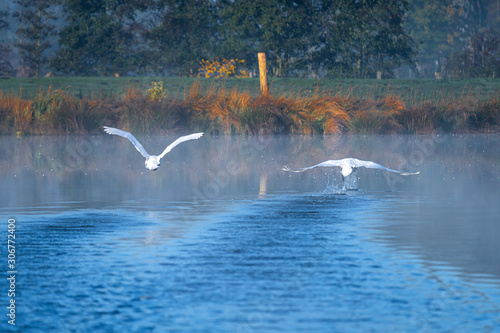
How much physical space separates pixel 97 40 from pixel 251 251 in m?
43.4

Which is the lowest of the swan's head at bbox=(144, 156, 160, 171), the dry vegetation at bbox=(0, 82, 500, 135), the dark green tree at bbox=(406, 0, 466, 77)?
the swan's head at bbox=(144, 156, 160, 171)

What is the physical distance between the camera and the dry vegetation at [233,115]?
92.0 ft

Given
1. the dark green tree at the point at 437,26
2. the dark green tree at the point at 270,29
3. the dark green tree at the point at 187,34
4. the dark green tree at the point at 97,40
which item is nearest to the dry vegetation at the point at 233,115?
the dark green tree at the point at 270,29

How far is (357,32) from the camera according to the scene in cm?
4859

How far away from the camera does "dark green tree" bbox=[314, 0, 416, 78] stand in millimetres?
47719

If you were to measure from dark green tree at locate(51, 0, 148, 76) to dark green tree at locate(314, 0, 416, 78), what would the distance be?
985 centimetres

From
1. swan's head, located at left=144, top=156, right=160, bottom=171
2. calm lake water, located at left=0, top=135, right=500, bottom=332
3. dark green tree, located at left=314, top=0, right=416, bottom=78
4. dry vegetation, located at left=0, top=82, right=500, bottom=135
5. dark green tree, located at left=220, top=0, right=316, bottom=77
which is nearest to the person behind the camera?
calm lake water, located at left=0, top=135, right=500, bottom=332

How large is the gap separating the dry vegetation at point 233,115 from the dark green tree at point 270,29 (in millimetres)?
15986

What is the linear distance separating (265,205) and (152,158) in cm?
313

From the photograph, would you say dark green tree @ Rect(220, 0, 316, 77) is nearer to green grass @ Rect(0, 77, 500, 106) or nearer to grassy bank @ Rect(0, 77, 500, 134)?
green grass @ Rect(0, 77, 500, 106)

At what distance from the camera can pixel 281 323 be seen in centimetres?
593

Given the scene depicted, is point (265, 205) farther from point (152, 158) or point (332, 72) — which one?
point (332, 72)
